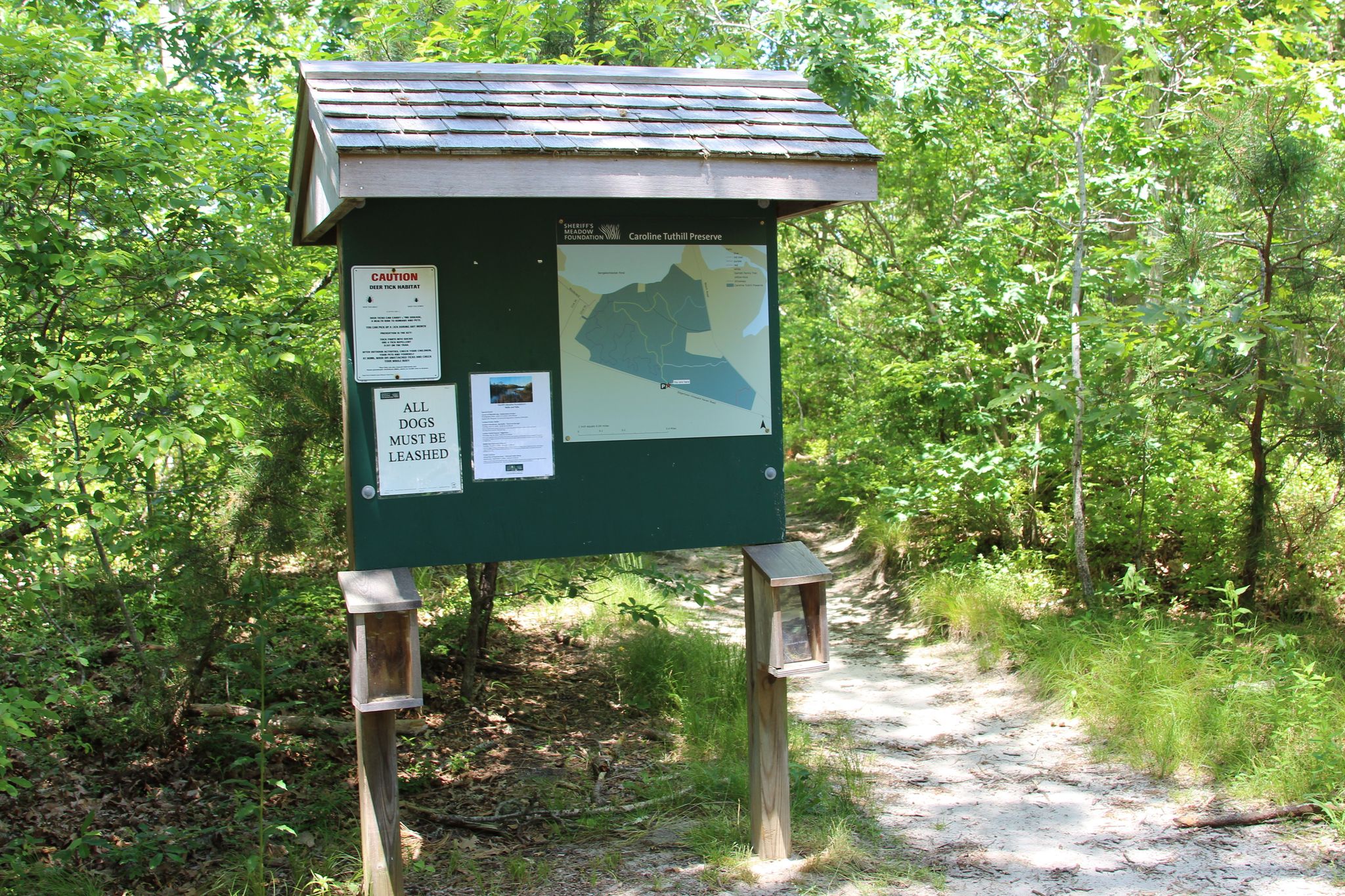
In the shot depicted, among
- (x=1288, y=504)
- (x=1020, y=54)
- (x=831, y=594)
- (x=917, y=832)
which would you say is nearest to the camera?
(x=917, y=832)

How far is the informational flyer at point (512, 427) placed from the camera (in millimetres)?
3461

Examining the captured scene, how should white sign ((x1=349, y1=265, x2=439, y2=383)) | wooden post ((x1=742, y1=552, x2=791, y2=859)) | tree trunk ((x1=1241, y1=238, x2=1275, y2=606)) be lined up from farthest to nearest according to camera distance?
tree trunk ((x1=1241, y1=238, x2=1275, y2=606)) < wooden post ((x1=742, y1=552, x2=791, y2=859)) < white sign ((x1=349, y1=265, x2=439, y2=383))

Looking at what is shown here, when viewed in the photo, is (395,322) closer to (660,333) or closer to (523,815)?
(660,333)

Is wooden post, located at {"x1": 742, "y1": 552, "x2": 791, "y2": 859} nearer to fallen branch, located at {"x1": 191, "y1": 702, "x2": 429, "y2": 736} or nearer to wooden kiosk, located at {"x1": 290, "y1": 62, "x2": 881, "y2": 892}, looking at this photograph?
wooden kiosk, located at {"x1": 290, "y1": 62, "x2": 881, "y2": 892}

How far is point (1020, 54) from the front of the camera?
23.7ft

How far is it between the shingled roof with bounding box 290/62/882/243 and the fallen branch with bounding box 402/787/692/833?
258 centimetres

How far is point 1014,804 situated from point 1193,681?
1.37 metres

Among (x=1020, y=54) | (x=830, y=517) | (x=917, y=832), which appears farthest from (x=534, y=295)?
(x=830, y=517)

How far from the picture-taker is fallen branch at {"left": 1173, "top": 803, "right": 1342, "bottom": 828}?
415 cm

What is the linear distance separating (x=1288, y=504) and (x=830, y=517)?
6.20 m

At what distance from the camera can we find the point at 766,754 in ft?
12.8

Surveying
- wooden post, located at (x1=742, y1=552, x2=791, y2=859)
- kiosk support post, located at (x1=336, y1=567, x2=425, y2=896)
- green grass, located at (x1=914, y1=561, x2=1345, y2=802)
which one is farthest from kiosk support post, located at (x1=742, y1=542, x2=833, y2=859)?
green grass, located at (x1=914, y1=561, x2=1345, y2=802)

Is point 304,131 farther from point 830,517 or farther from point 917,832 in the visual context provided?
point 830,517

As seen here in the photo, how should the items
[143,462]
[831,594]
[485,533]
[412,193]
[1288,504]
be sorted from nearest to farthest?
[412,193] < [485,533] < [143,462] < [1288,504] < [831,594]
